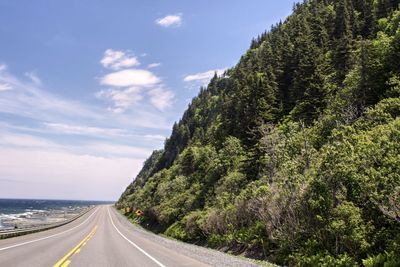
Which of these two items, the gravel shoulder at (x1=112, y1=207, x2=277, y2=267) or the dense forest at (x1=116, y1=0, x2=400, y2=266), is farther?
the gravel shoulder at (x1=112, y1=207, x2=277, y2=267)

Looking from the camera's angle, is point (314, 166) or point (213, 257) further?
point (213, 257)

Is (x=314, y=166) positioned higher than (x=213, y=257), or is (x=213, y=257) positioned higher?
(x=314, y=166)

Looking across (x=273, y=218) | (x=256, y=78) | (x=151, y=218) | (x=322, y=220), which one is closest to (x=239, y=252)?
(x=273, y=218)

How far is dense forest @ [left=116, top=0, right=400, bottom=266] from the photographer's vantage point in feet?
44.5

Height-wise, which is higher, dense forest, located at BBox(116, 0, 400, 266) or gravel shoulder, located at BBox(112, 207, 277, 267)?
dense forest, located at BBox(116, 0, 400, 266)

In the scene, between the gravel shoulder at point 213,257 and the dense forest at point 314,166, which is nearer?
the dense forest at point 314,166

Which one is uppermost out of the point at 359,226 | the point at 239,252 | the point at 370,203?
the point at 370,203

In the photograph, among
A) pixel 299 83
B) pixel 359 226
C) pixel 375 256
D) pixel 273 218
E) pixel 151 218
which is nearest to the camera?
pixel 375 256

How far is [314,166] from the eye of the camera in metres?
18.2

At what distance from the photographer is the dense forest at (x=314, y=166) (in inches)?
535

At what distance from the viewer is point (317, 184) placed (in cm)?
1573

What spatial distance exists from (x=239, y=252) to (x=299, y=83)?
27015 millimetres

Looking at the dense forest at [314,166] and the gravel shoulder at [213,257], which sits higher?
the dense forest at [314,166]

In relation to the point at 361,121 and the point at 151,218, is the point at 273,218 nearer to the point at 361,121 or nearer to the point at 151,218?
the point at 361,121
